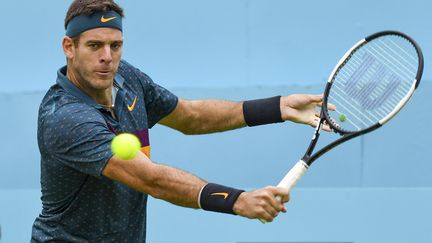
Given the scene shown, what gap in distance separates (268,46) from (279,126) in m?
0.44

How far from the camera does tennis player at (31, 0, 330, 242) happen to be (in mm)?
3252

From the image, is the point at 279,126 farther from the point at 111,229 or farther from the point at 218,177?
the point at 111,229

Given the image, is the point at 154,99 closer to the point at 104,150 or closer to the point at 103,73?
the point at 103,73

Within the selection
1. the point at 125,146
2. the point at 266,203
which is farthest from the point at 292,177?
the point at 125,146

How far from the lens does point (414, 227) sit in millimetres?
5090

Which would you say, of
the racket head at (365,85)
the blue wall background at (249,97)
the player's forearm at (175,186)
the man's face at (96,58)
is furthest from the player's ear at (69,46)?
the blue wall background at (249,97)

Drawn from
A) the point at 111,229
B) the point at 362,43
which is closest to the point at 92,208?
the point at 111,229

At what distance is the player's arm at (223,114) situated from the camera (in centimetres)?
399

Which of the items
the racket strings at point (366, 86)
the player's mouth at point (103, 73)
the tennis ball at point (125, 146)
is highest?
the player's mouth at point (103, 73)

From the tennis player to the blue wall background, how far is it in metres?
1.26

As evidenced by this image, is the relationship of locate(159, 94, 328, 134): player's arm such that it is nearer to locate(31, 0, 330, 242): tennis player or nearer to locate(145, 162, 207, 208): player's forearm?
locate(31, 0, 330, 242): tennis player

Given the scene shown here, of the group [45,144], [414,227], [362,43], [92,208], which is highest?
[362,43]

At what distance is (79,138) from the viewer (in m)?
3.34

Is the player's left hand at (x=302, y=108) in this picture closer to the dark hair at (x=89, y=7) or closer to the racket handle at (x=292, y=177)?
the racket handle at (x=292, y=177)
